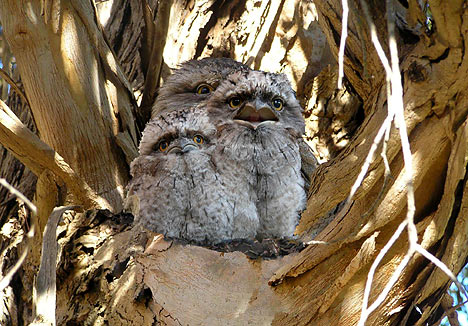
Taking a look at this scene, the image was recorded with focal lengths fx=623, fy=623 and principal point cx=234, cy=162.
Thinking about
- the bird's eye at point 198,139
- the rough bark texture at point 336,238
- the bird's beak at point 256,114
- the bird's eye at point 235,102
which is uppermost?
the bird's eye at point 235,102

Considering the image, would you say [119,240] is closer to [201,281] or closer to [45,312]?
[201,281]

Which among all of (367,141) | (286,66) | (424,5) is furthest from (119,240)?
(286,66)

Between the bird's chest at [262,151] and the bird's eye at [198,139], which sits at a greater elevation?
the bird's eye at [198,139]

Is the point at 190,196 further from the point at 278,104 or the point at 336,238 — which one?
the point at 336,238

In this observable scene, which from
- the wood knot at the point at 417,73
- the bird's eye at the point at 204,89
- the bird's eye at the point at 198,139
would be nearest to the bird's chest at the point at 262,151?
the bird's eye at the point at 198,139

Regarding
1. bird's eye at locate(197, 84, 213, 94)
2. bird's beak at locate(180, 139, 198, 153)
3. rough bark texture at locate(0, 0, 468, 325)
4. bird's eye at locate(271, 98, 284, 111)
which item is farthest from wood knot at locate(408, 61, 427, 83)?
bird's eye at locate(197, 84, 213, 94)

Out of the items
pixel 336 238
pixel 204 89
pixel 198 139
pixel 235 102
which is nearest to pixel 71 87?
pixel 198 139

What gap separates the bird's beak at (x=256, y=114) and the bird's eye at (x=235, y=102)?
82mm

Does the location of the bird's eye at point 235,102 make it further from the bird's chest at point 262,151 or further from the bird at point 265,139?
the bird's chest at point 262,151

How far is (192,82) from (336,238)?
2297 mm

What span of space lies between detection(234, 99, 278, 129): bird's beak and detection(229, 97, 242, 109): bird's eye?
0.08 m

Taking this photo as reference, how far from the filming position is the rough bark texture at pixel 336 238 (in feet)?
6.57

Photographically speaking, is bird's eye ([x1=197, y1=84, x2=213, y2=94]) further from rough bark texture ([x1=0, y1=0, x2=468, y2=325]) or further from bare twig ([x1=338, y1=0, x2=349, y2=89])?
bare twig ([x1=338, y1=0, x2=349, y2=89])

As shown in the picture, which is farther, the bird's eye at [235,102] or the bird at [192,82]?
the bird at [192,82]
